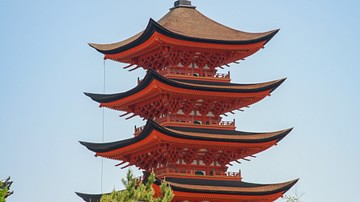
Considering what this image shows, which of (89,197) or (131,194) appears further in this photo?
(89,197)

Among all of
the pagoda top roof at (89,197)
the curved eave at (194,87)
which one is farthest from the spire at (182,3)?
the pagoda top roof at (89,197)

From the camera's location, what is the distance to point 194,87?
177 ft

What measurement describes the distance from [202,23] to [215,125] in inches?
292

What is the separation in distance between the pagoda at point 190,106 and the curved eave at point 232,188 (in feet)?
0.20

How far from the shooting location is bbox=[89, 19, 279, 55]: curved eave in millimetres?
53750

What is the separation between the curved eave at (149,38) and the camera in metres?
53.8

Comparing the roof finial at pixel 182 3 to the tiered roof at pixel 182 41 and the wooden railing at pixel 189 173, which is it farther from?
the wooden railing at pixel 189 173

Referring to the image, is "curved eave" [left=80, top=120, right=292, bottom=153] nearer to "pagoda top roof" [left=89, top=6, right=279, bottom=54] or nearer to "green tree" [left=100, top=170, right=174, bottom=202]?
"pagoda top roof" [left=89, top=6, right=279, bottom=54]

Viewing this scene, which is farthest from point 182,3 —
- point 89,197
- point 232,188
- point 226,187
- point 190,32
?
point 89,197

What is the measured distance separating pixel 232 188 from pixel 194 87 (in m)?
6.50

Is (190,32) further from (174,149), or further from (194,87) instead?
(174,149)

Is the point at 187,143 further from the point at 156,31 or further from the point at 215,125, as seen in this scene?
the point at 156,31

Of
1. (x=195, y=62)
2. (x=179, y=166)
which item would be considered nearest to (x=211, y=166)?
(x=179, y=166)

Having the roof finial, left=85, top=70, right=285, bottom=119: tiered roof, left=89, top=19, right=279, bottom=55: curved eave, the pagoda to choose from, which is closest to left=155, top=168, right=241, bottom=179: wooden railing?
the pagoda
